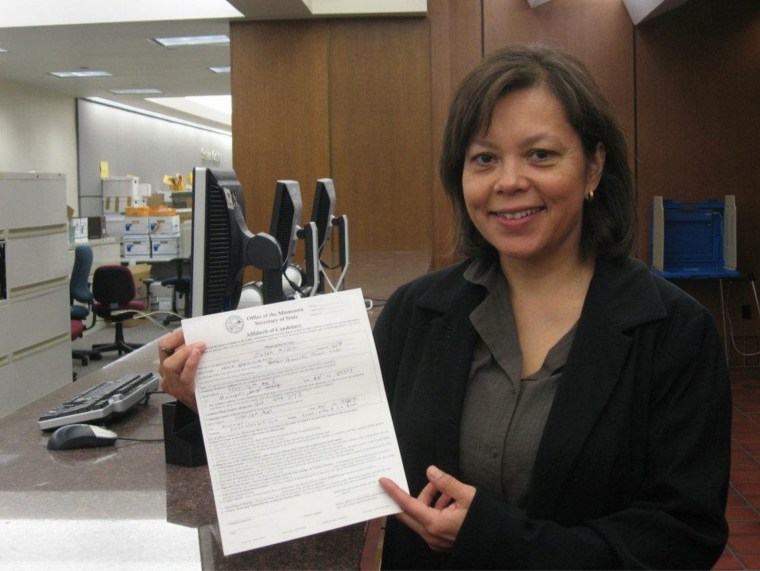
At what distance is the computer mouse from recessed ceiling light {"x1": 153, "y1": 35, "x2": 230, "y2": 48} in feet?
22.7

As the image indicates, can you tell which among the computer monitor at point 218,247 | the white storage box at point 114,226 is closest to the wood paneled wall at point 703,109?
the computer monitor at point 218,247

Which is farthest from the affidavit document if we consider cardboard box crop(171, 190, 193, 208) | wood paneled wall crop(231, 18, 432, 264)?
cardboard box crop(171, 190, 193, 208)

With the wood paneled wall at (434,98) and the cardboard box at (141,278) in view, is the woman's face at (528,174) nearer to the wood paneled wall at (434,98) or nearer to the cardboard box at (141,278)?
the wood paneled wall at (434,98)

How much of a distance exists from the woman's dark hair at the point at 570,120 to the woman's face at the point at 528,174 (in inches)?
0.7

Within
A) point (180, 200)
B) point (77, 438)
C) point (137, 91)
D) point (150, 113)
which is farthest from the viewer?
point (150, 113)

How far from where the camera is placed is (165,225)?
1023cm

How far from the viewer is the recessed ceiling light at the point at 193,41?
27.2 ft

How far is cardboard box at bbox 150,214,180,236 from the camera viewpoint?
1018 centimetres

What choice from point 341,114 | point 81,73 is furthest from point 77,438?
point 81,73

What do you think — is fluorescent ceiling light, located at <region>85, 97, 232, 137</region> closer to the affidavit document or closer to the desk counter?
the desk counter

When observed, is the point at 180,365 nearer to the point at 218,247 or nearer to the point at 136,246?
the point at 218,247

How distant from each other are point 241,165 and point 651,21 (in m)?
3.42

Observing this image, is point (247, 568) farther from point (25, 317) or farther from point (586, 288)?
point (25, 317)

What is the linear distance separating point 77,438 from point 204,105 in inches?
602
